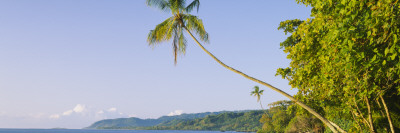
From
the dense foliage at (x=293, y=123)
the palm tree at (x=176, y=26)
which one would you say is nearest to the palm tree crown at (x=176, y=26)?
the palm tree at (x=176, y=26)

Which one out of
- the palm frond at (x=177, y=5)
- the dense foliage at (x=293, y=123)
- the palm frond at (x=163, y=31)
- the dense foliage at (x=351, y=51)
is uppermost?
the palm frond at (x=177, y=5)

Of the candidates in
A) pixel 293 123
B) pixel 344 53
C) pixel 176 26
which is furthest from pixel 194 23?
pixel 293 123

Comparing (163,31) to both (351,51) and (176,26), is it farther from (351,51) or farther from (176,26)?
(351,51)

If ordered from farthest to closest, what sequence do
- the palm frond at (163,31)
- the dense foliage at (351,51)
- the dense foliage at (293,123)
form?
the dense foliage at (293,123) < the palm frond at (163,31) < the dense foliage at (351,51)

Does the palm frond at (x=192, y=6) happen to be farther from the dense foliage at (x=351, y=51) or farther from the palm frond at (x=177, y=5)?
the dense foliage at (x=351, y=51)

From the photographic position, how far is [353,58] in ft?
17.1

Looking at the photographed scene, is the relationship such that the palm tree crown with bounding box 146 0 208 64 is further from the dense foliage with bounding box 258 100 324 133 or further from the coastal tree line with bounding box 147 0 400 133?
the dense foliage with bounding box 258 100 324 133

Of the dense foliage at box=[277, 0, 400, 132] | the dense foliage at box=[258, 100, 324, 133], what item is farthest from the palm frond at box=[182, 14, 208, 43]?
the dense foliage at box=[258, 100, 324, 133]

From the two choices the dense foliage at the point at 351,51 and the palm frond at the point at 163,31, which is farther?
the palm frond at the point at 163,31

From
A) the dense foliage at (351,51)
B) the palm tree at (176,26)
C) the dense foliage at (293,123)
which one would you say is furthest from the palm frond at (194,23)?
the dense foliage at (293,123)

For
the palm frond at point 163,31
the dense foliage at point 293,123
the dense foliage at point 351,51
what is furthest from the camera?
the dense foliage at point 293,123

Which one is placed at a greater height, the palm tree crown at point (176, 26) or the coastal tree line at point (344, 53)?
the palm tree crown at point (176, 26)

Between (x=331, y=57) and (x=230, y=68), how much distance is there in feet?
12.1

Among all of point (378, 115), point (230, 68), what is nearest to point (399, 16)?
point (230, 68)
